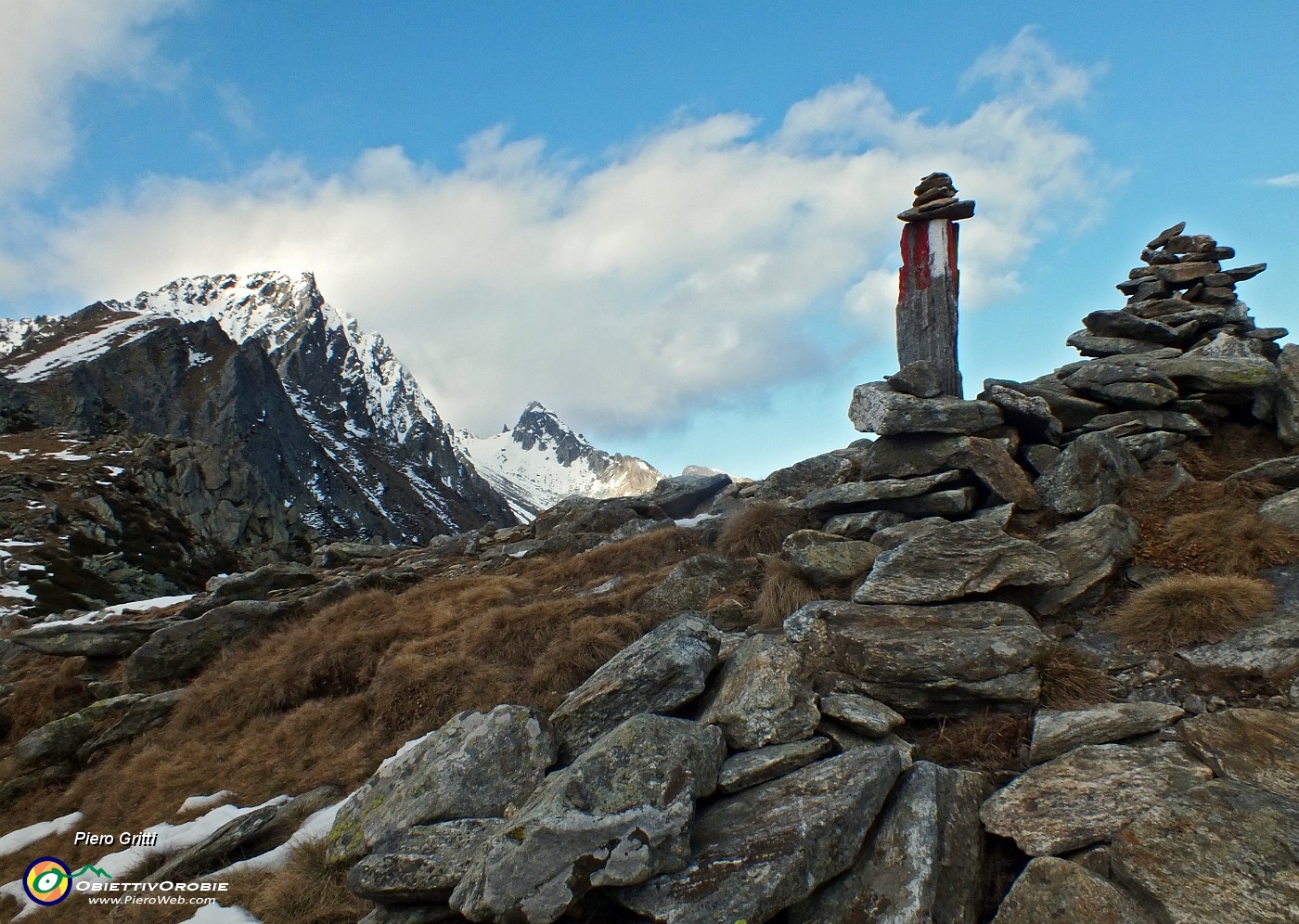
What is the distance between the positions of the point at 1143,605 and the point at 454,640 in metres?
11.5

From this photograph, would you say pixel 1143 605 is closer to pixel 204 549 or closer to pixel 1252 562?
pixel 1252 562

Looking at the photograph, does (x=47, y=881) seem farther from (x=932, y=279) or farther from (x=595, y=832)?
(x=932, y=279)

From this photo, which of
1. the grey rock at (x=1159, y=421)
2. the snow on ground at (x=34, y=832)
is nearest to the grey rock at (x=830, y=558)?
the grey rock at (x=1159, y=421)

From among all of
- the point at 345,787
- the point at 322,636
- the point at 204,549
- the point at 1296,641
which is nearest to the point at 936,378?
the point at 1296,641

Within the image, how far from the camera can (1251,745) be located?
5.66 meters

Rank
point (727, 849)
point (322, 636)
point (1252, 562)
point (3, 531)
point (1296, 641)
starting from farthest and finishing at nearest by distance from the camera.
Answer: point (3, 531), point (322, 636), point (1252, 562), point (1296, 641), point (727, 849)

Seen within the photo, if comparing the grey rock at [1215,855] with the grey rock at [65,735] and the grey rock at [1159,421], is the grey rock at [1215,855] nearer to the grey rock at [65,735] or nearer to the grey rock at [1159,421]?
the grey rock at [1159,421]

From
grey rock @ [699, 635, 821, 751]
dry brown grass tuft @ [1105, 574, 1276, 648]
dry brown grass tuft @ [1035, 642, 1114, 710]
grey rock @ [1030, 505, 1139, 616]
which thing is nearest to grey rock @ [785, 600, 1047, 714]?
dry brown grass tuft @ [1035, 642, 1114, 710]

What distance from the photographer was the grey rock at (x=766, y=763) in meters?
6.45

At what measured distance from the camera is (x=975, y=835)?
18.8ft

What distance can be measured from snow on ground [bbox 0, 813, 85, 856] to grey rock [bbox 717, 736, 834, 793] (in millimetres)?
11874

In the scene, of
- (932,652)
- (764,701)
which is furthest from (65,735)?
(932,652)

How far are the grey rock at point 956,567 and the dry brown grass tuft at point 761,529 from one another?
464cm

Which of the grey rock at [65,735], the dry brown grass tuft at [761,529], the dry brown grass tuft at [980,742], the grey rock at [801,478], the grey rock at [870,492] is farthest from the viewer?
the grey rock at [801,478]
